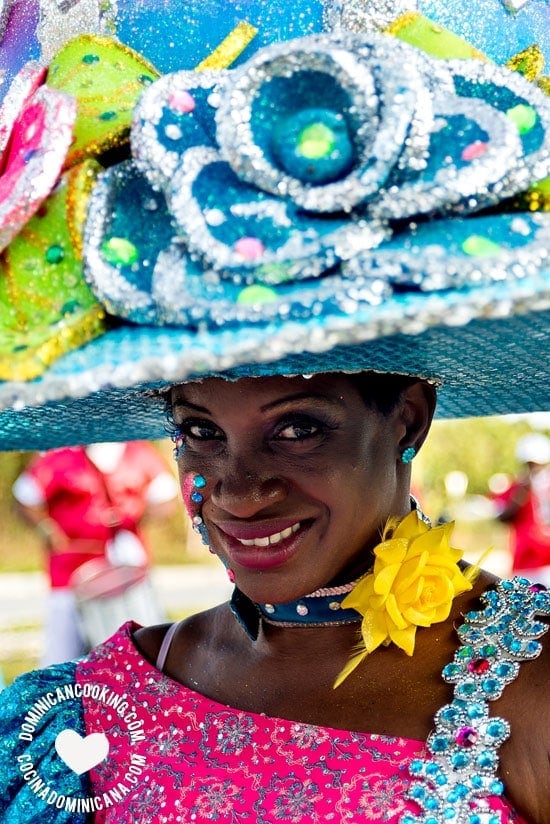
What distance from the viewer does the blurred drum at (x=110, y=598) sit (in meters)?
4.66

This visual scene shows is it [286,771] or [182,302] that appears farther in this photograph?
[286,771]

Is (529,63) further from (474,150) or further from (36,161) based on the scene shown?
(36,161)

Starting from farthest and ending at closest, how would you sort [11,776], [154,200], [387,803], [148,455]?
[148,455], [11,776], [387,803], [154,200]

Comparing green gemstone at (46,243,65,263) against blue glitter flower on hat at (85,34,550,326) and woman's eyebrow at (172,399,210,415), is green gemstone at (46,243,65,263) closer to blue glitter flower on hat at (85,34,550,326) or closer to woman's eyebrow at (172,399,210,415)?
blue glitter flower on hat at (85,34,550,326)

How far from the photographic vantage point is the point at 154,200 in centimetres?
153

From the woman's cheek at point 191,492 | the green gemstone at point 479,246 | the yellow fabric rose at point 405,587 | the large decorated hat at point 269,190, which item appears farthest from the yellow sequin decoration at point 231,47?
the yellow fabric rose at point 405,587

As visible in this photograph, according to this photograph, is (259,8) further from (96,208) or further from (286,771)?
(286,771)

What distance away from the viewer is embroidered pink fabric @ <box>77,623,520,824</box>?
5.92 feet

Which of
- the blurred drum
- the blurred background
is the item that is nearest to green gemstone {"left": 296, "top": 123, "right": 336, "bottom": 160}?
the blurred drum

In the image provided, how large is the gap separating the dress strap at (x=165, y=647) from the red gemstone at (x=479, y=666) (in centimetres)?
70

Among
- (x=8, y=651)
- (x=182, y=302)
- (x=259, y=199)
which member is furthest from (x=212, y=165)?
(x=8, y=651)

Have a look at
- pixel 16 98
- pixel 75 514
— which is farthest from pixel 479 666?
pixel 75 514

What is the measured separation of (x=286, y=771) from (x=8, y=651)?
670 centimetres

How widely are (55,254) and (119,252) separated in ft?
0.34
